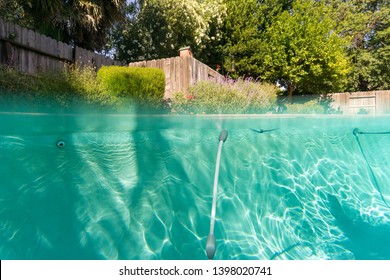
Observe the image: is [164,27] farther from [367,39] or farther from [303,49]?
[367,39]

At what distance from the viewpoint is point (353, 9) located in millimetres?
17891

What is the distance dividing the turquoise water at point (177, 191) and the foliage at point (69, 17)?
14.4 ft

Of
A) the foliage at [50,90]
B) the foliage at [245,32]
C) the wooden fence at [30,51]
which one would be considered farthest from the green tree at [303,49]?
the foliage at [50,90]

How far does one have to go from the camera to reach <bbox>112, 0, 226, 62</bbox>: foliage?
12.6 metres

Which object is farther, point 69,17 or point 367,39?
point 367,39

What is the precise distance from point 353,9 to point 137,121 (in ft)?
61.8

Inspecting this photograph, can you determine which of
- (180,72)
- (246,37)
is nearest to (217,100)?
(180,72)

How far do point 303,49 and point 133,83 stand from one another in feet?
30.3

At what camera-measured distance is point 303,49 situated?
1259 centimetres

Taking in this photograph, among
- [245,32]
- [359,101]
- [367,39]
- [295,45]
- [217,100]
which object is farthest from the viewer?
[367,39]

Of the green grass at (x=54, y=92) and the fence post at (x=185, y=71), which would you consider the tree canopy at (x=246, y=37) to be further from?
the green grass at (x=54, y=92)

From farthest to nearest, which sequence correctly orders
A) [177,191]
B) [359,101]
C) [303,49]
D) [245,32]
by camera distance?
1. [359,101]
2. [245,32]
3. [303,49]
4. [177,191]

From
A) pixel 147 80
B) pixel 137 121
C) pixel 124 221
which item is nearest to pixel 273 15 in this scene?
pixel 147 80

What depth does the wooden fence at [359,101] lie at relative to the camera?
46.0 ft
